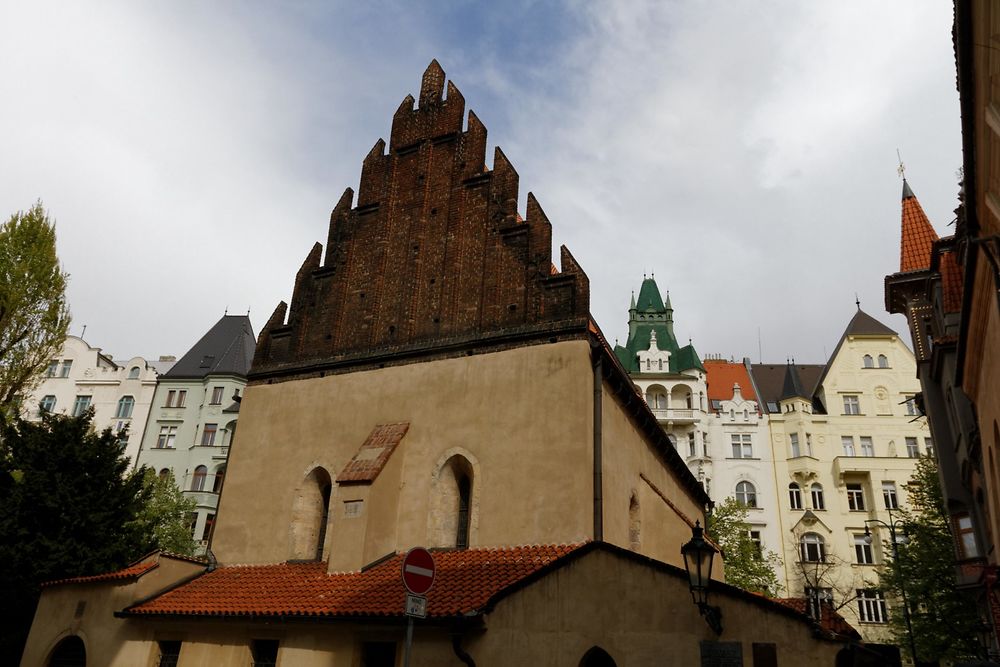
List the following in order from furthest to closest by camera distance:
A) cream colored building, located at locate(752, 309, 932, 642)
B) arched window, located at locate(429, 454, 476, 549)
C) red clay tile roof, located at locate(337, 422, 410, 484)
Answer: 1. cream colored building, located at locate(752, 309, 932, 642)
2. arched window, located at locate(429, 454, 476, 549)
3. red clay tile roof, located at locate(337, 422, 410, 484)

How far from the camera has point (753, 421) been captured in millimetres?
46031

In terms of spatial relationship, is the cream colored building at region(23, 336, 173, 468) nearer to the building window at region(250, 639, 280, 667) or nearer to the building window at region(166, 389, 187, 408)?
the building window at region(166, 389, 187, 408)

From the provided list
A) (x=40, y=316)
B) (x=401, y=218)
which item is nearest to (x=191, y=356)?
(x=40, y=316)

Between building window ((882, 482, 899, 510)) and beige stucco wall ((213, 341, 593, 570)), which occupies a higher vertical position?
building window ((882, 482, 899, 510))

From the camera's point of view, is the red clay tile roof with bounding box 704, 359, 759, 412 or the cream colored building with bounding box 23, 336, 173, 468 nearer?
the cream colored building with bounding box 23, 336, 173, 468

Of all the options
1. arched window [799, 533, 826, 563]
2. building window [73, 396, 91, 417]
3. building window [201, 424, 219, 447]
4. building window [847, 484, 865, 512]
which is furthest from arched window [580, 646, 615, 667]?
building window [73, 396, 91, 417]

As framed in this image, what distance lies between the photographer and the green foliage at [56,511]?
18.1 meters

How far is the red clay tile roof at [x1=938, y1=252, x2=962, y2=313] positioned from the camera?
789 inches

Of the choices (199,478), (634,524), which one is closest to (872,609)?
(634,524)

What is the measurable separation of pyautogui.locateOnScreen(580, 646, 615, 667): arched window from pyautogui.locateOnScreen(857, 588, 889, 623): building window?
35646 mm

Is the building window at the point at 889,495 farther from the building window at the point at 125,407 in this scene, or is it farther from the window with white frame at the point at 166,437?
the building window at the point at 125,407

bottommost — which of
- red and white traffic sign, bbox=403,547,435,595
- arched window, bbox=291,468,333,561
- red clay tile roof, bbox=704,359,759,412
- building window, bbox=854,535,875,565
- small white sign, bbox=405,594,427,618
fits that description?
small white sign, bbox=405,594,427,618

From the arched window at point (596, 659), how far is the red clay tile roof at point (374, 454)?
5.45 meters

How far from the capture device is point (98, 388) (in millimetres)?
44594
